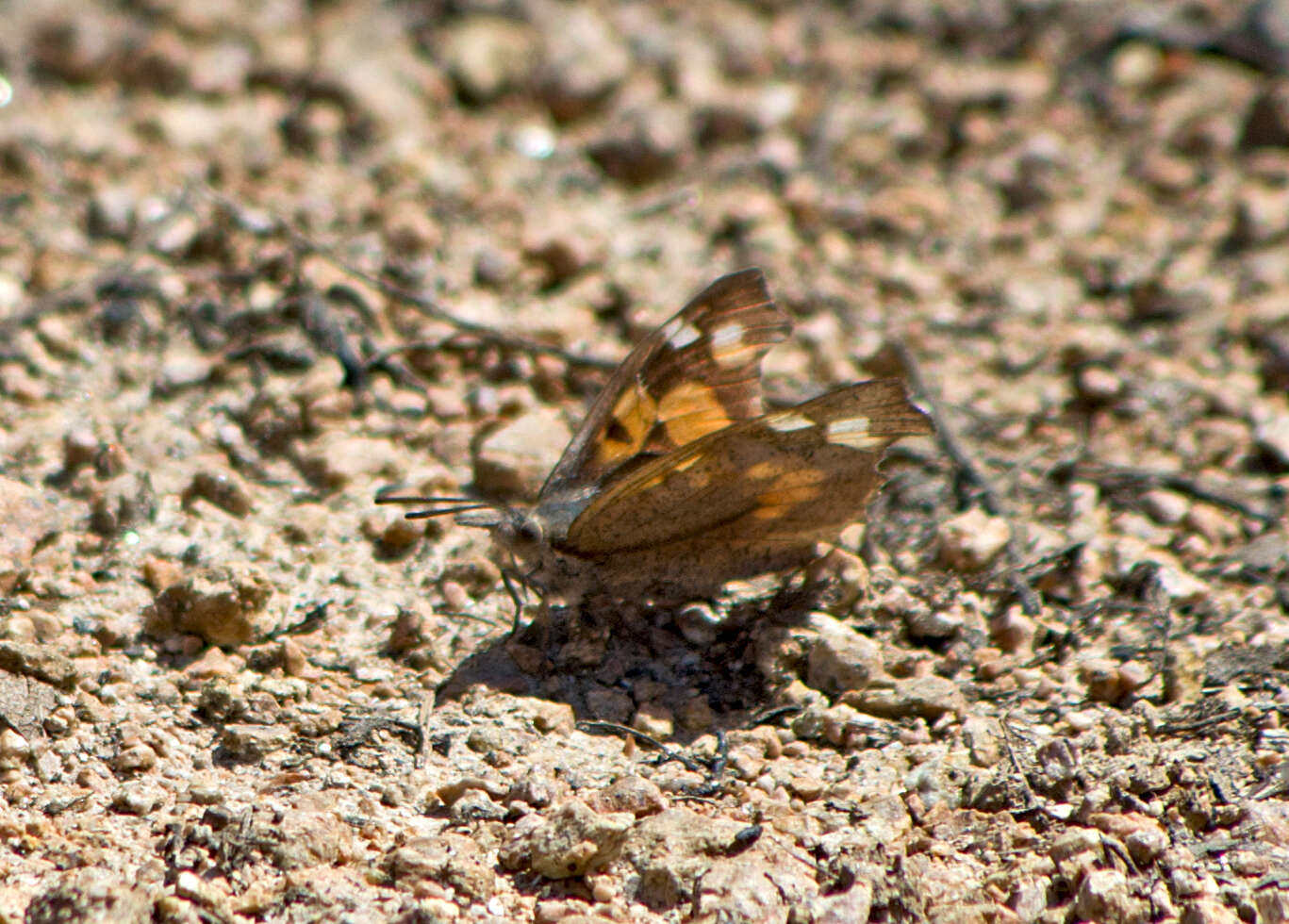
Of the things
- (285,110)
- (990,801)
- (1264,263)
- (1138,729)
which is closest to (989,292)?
(1264,263)

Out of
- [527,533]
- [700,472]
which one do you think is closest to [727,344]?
[700,472]

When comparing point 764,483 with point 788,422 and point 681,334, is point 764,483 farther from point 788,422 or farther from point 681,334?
point 681,334

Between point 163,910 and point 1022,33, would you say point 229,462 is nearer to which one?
point 163,910

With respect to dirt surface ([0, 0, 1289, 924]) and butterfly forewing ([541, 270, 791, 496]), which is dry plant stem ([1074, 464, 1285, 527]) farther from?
butterfly forewing ([541, 270, 791, 496])

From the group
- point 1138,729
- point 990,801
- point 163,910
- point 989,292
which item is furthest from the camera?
point 989,292

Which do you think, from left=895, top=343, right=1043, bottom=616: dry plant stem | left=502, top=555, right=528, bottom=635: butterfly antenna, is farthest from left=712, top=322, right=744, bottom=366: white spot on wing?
left=502, top=555, right=528, bottom=635: butterfly antenna

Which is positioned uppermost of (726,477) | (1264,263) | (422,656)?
(726,477)
